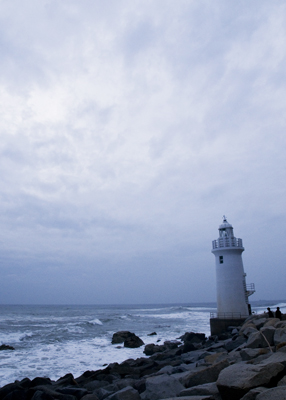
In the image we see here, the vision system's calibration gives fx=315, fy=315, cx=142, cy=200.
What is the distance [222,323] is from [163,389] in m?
9.85

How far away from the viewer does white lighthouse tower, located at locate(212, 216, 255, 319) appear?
1439cm

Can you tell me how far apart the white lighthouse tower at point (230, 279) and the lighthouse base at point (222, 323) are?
0.23 metres

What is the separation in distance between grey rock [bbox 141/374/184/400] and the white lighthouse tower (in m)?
9.56

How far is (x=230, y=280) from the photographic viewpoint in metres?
14.5

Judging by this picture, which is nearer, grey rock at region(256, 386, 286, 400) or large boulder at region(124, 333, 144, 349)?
grey rock at region(256, 386, 286, 400)

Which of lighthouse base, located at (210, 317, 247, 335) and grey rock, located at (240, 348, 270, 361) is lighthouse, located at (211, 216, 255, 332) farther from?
grey rock, located at (240, 348, 270, 361)

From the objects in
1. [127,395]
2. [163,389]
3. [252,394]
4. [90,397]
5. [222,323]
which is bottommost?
[90,397]

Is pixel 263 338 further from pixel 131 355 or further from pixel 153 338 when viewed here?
pixel 153 338

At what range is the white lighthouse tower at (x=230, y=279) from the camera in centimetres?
1439

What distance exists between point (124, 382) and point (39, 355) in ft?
26.8

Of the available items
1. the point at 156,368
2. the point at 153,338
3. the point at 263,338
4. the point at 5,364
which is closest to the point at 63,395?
the point at 156,368

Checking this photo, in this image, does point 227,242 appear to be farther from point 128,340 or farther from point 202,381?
point 202,381

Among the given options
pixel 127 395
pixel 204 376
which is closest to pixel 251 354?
pixel 204 376

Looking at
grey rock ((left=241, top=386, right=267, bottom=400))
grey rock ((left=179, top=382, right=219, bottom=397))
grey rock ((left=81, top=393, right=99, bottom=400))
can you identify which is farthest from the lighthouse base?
grey rock ((left=241, top=386, right=267, bottom=400))
